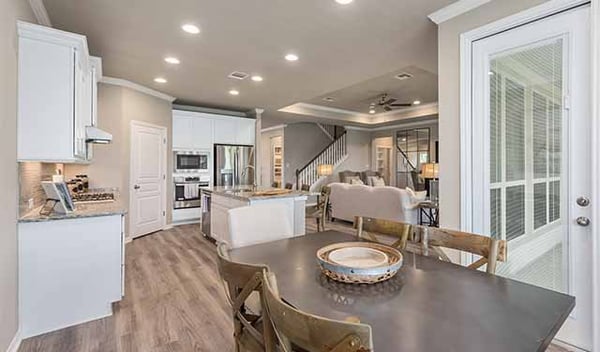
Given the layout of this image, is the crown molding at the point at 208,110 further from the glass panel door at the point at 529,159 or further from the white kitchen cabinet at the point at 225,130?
the glass panel door at the point at 529,159

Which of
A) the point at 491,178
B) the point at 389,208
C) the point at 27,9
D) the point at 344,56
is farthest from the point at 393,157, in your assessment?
the point at 27,9

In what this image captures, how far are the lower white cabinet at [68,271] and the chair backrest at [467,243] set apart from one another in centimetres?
241

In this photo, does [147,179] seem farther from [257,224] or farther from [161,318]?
[257,224]

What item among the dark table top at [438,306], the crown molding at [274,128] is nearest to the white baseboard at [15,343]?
the dark table top at [438,306]

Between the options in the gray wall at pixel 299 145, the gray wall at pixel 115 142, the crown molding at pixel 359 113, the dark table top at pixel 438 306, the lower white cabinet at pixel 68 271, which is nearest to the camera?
the dark table top at pixel 438 306

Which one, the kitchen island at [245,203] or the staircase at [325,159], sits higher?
the staircase at [325,159]

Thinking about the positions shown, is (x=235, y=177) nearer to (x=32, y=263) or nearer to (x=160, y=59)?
(x=160, y=59)

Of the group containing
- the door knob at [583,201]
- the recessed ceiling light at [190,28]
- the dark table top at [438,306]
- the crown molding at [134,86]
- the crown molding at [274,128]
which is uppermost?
the crown molding at [274,128]

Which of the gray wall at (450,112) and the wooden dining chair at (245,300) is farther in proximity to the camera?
the gray wall at (450,112)

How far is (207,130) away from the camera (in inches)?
258

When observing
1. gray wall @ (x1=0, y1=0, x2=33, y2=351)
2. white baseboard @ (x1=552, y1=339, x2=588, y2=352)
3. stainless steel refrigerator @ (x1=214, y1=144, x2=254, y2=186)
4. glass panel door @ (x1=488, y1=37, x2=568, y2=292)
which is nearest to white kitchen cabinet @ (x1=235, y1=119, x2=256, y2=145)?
stainless steel refrigerator @ (x1=214, y1=144, x2=254, y2=186)

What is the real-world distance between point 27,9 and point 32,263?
77.8 inches

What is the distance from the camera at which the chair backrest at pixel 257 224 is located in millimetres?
1959

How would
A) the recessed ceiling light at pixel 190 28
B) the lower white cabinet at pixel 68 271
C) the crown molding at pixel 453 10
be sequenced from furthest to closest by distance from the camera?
the recessed ceiling light at pixel 190 28
the crown molding at pixel 453 10
the lower white cabinet at pixel 68 271
